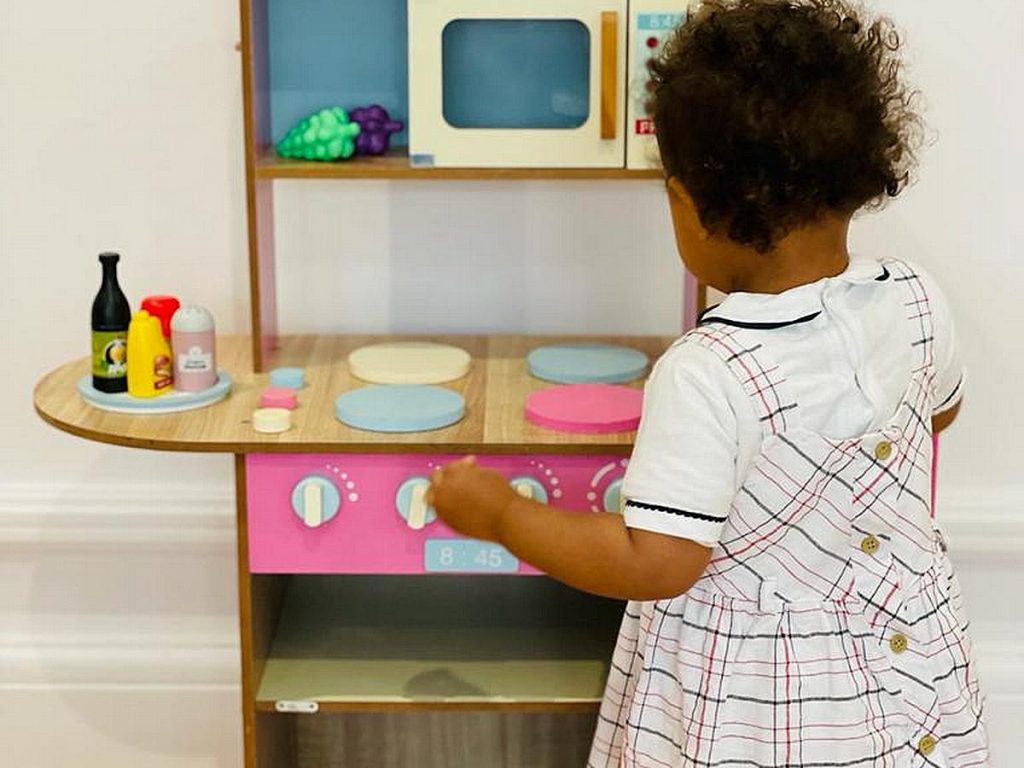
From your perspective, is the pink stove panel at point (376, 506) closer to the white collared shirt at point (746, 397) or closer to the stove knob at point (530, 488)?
the stove knob at point (530, 488)

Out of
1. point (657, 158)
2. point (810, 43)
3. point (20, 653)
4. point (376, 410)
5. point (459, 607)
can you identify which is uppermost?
point (810, 43)

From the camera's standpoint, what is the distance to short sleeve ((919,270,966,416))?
1539mm

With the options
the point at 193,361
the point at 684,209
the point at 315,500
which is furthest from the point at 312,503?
the point at 684,209

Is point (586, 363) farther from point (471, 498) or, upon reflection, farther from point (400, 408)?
point (471, 498)

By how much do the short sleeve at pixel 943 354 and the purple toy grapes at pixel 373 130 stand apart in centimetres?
68

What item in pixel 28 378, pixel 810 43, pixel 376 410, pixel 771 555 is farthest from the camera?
pixel 28 378

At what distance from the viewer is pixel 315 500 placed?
1.74 metres

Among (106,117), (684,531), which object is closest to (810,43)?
(684,531)

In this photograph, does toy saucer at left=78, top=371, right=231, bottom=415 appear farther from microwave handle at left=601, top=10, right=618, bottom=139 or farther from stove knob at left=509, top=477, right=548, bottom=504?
microwave handle at left=601, top=10, right=618, bottom=139

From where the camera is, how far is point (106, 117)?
7.04 feet

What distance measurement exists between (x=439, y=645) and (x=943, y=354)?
0.71m

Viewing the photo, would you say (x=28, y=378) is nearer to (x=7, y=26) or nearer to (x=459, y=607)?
(x=7, y=26)

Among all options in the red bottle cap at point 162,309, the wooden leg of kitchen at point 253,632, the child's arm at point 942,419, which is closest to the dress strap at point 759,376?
the child's arm at point 942,419

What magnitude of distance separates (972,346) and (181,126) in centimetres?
107
